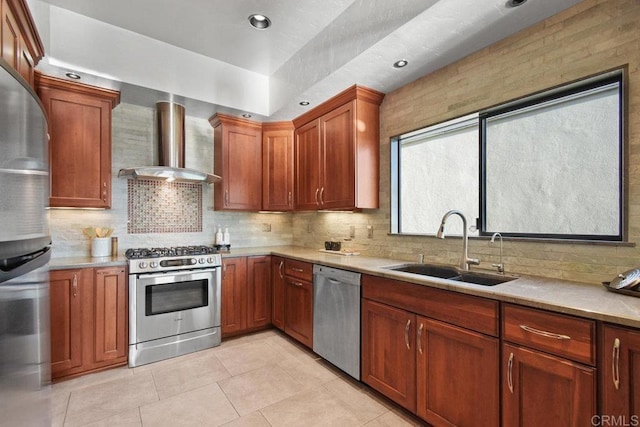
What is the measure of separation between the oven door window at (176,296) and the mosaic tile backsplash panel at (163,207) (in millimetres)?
863


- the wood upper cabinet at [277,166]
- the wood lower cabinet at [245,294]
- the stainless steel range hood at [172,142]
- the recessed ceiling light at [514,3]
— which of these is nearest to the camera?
the recessed ceiling light at [514,3]

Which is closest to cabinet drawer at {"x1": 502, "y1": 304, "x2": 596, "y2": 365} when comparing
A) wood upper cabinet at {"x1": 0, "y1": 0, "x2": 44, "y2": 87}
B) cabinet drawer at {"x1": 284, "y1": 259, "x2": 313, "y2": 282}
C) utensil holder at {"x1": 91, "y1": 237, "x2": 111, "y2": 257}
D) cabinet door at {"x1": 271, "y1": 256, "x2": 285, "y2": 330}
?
cabinet drawer at {"x1": 284, "y1": 259, "x2": 313, "y2": 282}

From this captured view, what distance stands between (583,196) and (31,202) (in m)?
2.66

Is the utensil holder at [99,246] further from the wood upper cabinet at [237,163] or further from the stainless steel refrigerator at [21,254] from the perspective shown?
the stainless steel refrigerator at [21,254]

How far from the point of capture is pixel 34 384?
97 centimetres

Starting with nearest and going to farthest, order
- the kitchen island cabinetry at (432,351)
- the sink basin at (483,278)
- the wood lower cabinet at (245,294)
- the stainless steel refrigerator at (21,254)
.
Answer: the stainless steel refrigerator at (21,254), the kitchen island cabinetry at (432,351), the sink basin at (483,278), the wood lower cabinet at (245,294)

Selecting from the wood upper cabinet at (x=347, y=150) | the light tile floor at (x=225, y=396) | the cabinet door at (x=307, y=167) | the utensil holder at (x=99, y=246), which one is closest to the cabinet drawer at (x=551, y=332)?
the light tile floor at (x=225, y=396)

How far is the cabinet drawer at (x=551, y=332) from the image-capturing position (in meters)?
1.25

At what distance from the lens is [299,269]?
10.3 feet

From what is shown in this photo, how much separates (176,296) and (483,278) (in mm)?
2725

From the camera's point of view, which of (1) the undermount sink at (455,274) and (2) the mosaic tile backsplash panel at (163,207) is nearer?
(1) the undermount sink at (455,274)

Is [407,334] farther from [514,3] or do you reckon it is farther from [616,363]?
[514,3]

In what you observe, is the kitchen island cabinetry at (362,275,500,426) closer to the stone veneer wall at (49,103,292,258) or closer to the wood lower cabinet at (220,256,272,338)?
the wood lower cabinet at (220,256,272,338)

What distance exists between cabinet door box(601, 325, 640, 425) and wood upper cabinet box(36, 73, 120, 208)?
12.1 feet
